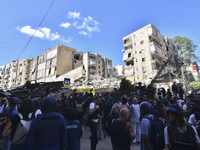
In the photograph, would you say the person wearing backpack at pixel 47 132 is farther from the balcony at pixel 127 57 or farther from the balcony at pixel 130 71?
the balcony at pixel 127 57

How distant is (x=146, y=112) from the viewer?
108 inches

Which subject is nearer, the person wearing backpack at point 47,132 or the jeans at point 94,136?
the person wearing backpack at point 47,132

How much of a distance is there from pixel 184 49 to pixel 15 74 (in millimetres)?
77446

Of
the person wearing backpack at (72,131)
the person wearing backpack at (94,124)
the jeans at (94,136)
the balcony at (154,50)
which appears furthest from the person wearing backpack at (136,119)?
the balcony at (154,50)

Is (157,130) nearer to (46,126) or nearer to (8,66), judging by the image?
(46,126)

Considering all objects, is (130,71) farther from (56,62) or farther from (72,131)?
(72,131)

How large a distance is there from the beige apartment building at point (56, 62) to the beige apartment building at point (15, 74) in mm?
13143

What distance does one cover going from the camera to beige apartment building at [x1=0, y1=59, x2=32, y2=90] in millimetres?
60069

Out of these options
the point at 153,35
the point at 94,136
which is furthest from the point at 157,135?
the point at 153,35

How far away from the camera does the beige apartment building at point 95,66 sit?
43850 millimetres

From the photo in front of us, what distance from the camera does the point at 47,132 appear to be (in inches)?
73.5

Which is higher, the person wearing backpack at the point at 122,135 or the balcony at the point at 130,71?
the balcony at the point at 130,71

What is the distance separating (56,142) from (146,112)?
6.40 feet

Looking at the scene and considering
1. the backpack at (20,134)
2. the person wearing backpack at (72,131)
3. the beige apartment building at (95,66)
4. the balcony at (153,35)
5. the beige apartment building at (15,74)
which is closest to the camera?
the backpack at (20,134)
